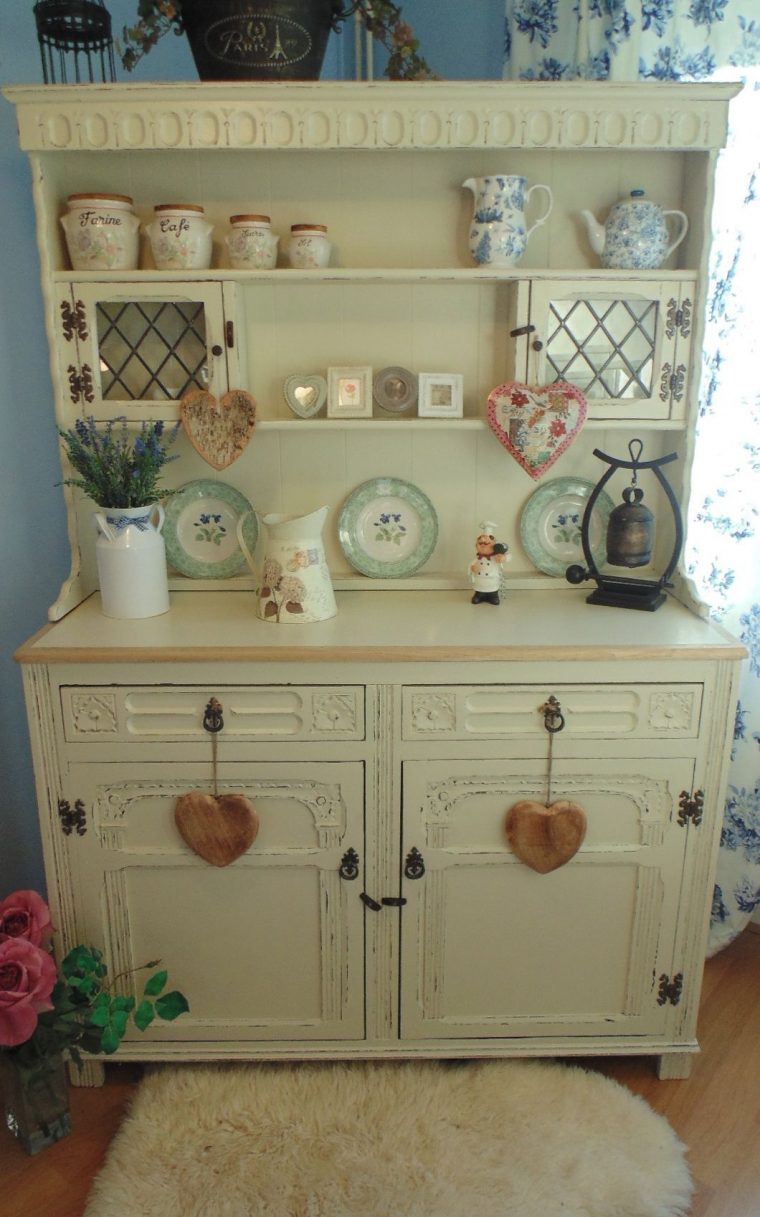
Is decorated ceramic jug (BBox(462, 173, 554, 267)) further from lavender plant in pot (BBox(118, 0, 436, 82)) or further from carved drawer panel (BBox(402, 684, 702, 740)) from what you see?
carved drawer panel (BBox(402, 684, 702, 740))

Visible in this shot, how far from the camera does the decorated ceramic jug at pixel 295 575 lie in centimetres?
179

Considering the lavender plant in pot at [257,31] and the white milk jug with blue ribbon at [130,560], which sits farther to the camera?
the white milk jug with blue ribbon at [130,560]

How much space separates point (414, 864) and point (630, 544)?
79cm

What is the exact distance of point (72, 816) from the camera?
172 centimetres

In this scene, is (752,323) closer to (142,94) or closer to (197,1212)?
(142,94)

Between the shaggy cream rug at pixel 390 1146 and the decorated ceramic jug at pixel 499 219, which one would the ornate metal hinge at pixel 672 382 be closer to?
the decorated ceramic jug at pixel 499 219

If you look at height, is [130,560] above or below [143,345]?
below

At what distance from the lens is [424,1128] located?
1723mm

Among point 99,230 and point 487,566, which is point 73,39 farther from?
point 487,566

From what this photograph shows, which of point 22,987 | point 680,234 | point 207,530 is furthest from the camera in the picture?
point 207,530

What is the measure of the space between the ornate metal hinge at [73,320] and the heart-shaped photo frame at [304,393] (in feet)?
1.37

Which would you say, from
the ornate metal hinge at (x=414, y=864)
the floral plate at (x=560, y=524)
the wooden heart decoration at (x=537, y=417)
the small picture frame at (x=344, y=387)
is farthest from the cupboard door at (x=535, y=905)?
the small picture frame at (x=344, y=387)

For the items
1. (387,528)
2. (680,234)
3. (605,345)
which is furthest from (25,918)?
(680,234)

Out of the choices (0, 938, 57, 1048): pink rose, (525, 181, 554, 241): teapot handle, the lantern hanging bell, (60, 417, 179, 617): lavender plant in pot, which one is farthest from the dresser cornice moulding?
(0, 938, 57, 1048): pink rose
